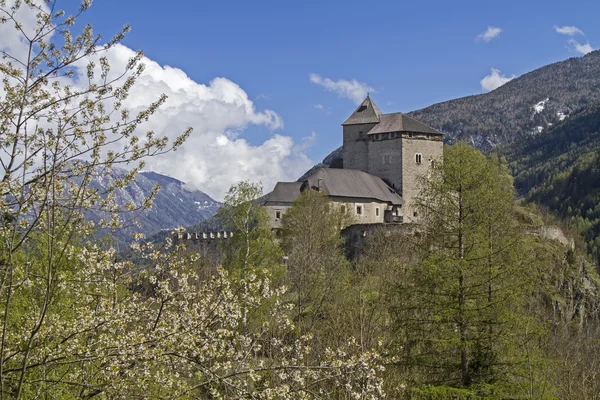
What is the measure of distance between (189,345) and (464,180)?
12417 mm

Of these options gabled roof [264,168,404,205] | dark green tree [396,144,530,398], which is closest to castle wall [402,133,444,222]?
gabled roof [264,168,404,205]

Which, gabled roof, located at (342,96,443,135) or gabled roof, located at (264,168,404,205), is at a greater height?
gabled roof, located at (342,96,443,135)

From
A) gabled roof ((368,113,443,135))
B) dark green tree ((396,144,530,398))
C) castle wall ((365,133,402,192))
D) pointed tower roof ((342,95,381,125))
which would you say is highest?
pointed tower roof ((342,95,381,125))

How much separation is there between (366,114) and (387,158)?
19.7ft

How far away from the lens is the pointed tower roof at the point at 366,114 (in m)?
58.7

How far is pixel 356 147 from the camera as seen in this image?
190 ft

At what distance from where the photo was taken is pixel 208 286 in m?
8.89

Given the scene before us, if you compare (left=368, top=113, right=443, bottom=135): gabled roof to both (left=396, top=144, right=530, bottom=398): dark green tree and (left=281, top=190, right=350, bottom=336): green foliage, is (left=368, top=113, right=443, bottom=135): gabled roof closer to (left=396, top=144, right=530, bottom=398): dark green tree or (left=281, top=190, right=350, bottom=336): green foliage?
(left=281, top=190, right=350, bottom=336): green foliage

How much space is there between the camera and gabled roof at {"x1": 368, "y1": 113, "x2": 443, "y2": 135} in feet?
182

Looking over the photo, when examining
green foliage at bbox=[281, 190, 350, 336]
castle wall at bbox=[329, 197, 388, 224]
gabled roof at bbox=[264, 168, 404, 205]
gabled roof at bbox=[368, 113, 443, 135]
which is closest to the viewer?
green foliage at bbox=[281, 190, 350, 336]

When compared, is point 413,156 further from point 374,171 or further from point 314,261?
point 314,261

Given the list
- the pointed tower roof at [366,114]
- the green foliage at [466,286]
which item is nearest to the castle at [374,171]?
the pointed tower roof at [366,114]

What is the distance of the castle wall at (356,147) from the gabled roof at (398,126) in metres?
1.24

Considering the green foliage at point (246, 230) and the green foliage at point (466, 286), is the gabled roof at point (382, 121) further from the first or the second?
the green foliage at point (466, 286)
